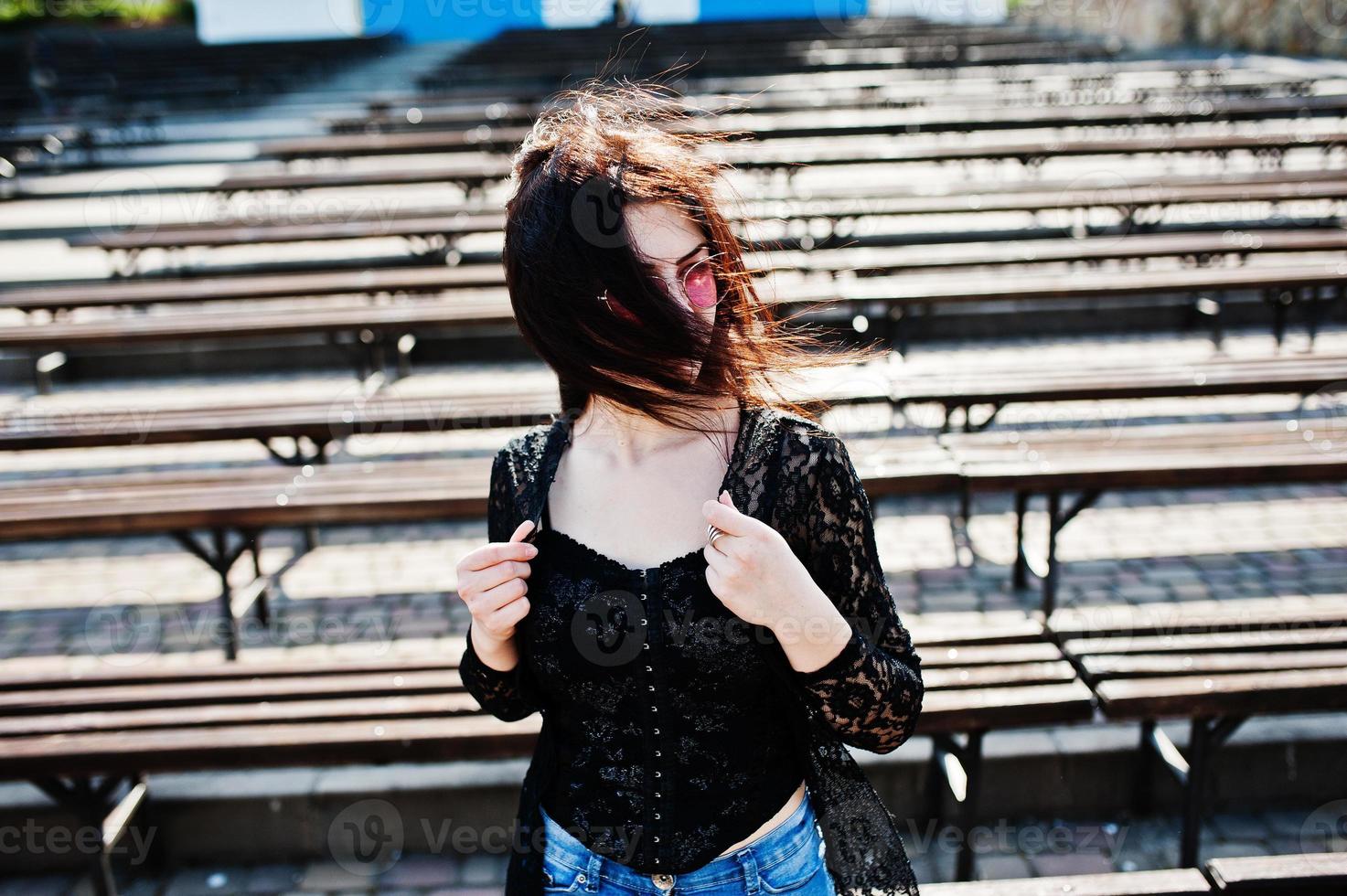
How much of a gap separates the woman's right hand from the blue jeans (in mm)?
381

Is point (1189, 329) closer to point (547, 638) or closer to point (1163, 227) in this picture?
point (1163, 227)

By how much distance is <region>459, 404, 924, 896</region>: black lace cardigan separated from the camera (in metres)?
1.44

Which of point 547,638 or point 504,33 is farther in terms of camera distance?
point 504,33

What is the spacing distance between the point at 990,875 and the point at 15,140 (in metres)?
13.2

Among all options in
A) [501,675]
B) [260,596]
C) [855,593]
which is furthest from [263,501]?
[855,593]

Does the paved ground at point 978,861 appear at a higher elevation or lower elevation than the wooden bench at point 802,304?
lower

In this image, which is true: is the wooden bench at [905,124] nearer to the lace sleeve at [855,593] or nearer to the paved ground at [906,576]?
the paved ground at [906,576]

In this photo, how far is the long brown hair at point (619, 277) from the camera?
4.65 feet

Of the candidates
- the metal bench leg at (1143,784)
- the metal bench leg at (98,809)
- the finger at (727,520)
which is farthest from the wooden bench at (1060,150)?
the finger at (727,520)

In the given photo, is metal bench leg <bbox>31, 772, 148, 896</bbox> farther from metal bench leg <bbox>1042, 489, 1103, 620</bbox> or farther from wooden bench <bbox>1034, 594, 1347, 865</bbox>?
metal bench leg <bbox>1042, 489, 1103, 620</bbox>

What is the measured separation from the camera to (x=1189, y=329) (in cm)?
691

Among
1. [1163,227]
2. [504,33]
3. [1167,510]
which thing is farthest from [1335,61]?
[504,33]

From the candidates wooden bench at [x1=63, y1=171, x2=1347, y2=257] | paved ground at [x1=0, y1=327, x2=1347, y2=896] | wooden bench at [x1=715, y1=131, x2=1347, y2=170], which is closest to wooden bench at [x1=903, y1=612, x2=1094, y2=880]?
paved ground at [x1=0, y1=327, x2=1347, y2=896]

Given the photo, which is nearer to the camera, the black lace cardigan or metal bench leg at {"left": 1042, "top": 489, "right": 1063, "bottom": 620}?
the black lace cardigan
